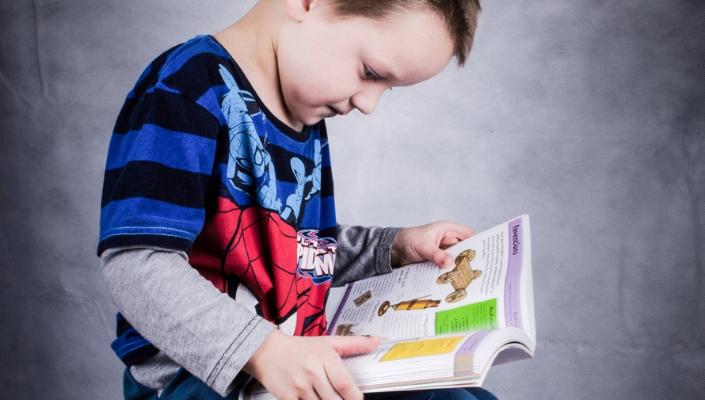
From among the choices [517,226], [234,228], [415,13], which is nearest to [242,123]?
[234,228]

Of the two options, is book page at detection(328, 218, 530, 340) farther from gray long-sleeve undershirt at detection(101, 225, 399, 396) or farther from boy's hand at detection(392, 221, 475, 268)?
gray long-sleeve undershirt at detection(101, 225, 399, 396)

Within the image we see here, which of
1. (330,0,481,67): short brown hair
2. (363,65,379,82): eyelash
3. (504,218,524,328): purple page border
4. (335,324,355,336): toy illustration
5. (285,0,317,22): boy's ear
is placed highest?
(330,0,481,67): short brown hair

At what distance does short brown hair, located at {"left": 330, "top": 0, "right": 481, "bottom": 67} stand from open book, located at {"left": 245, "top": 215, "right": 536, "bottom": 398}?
0.26m

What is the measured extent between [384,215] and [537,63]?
44cm

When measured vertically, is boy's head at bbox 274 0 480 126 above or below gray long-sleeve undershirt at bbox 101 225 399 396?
above

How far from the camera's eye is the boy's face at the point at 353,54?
2.11 ft

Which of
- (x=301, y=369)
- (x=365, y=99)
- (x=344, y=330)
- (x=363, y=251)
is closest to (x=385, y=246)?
(x=363, y=251)

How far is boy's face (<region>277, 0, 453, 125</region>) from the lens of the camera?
2.11 feet

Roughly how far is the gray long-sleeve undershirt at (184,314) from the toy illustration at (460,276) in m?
0.25

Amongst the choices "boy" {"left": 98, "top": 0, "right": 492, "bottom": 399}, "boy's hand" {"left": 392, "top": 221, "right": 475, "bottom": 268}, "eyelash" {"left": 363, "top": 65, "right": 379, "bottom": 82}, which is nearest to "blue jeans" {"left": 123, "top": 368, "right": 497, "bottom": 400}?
"boy" {"left": 98, "top": 0, "right": 492, "bottom": 399}

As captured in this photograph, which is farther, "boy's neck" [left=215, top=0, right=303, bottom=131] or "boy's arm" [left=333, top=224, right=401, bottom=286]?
"boy's arm" [left=333, top=224, right=401, bottom=286]

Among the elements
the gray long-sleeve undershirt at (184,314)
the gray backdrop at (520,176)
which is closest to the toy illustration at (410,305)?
the gray long-sleeve undershirt at (184,314)

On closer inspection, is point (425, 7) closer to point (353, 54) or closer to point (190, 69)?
point (353, 54)

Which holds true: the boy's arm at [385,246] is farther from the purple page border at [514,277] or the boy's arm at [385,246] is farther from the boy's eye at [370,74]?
the boy's eye at [370,74]
